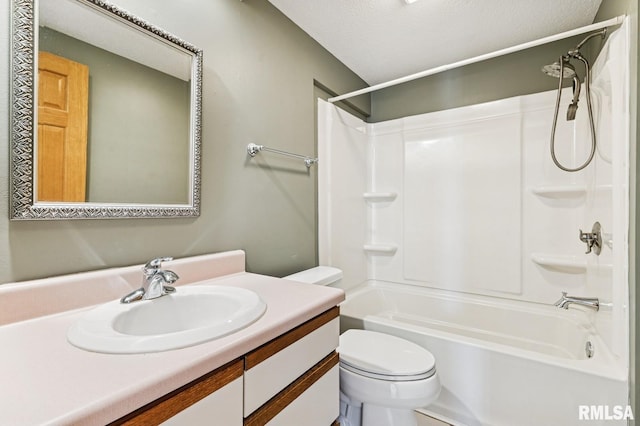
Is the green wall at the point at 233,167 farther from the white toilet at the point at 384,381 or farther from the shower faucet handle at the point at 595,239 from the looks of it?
the shower faucet handle at the point at 595,239

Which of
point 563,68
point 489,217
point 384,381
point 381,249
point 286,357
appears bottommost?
point 384,381

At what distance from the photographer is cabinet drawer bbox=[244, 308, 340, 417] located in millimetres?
703

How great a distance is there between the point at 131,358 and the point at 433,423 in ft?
5.56

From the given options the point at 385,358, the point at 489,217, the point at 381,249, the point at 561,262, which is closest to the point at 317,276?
the point at 385,358

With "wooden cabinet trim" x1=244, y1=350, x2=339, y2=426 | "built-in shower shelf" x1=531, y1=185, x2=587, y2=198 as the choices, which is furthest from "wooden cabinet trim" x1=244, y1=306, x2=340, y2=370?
"built-in shower shelf" x1=531, y1=185, x2=587, y2=198

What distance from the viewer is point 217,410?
62 centimetres

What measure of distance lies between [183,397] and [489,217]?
7.34 feet

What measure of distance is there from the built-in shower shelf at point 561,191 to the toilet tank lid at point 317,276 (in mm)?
1490

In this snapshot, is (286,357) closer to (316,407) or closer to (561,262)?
(316,407)

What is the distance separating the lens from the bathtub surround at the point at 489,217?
1311mm

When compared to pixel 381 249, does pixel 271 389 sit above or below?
below

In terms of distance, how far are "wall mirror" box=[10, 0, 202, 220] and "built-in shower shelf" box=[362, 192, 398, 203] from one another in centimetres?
165

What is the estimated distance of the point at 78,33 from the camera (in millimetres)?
901

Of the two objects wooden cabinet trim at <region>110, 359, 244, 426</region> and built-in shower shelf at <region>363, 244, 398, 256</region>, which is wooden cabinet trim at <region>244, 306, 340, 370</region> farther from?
built-in shower shelf at <region>363, 244, 398, 256</region>
